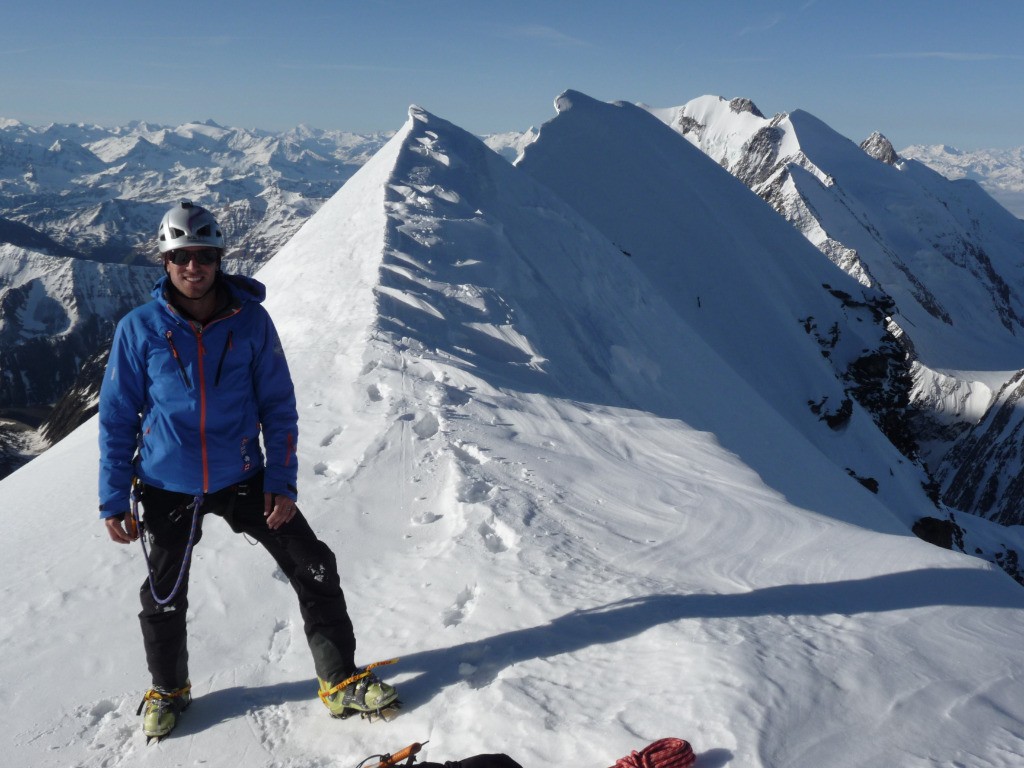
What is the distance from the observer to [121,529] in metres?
4.36

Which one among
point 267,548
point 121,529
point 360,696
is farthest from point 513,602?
point 121,529

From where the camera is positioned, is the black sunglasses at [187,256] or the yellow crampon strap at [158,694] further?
the yellow crampon strap at [158,694]

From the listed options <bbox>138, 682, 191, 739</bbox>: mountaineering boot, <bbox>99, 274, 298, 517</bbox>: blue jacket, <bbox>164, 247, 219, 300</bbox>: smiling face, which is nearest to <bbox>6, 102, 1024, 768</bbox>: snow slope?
<bbox>138, 682, 191, 739</bbox>: mountaineering boot

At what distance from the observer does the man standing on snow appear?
4293 millimetres

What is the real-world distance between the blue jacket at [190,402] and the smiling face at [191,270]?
0.10 m

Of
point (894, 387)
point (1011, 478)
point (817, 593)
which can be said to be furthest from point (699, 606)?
point (1011, 478)

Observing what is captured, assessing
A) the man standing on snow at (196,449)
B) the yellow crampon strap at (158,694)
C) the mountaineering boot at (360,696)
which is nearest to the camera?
the man standing on snow at (196,449)

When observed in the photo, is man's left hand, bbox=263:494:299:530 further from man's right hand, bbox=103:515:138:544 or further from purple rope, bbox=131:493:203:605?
man's right hand, bbox=103:515:138:544

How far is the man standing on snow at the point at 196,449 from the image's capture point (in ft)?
14.1

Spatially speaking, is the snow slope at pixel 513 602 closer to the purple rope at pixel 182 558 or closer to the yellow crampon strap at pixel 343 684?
the yellow crampon strap at pixel 343 684

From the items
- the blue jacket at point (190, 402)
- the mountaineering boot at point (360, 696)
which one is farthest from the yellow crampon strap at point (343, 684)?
the blue jacket at point (190, 402)

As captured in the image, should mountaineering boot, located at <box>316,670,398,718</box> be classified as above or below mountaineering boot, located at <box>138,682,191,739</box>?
above

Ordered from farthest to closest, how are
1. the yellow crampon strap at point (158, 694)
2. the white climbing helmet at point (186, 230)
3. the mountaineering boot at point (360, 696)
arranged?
the yellow crampon strap at point (158, 694) < the mountaineering boot at point (360, 696) < the white climbing helmet at point (186, 230)

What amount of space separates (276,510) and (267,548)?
1.02ft
